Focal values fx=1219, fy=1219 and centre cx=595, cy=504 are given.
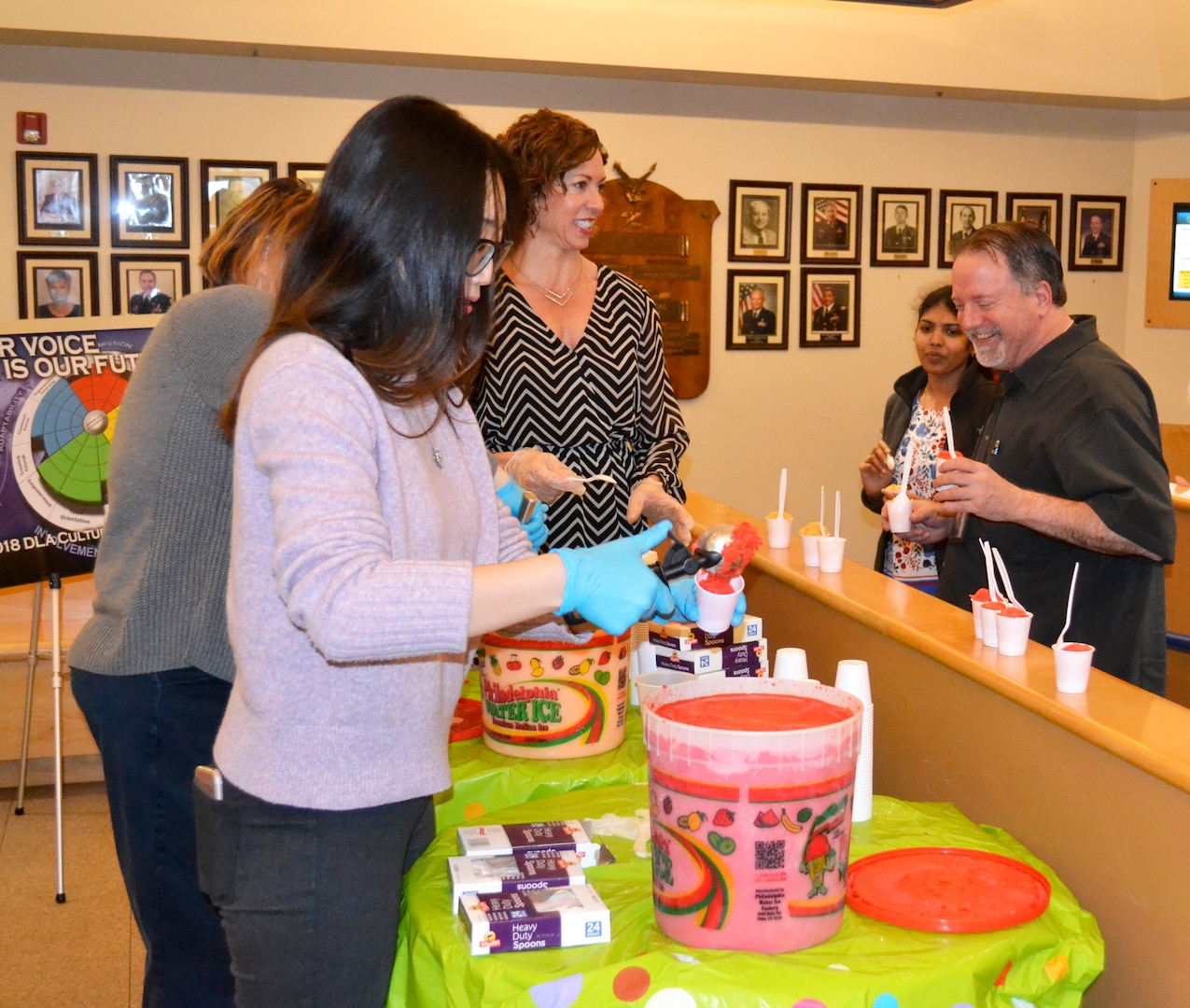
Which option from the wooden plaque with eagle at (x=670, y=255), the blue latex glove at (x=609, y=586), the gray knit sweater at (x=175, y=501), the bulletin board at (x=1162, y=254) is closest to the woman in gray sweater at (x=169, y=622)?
the gray knit sweater at (x=175, y=501)

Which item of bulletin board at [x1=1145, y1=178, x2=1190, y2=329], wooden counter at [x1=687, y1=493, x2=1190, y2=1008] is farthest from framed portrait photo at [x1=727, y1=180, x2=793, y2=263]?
wooden counter at [x1=687, y1=493, x2=1190, y2=1008]

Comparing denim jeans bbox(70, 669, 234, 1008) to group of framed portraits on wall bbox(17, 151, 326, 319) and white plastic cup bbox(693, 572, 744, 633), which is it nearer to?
white plastic cup bbox(693, 572, 744, 633)

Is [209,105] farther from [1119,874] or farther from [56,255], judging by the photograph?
[1119,874]

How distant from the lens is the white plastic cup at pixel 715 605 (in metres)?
1.53

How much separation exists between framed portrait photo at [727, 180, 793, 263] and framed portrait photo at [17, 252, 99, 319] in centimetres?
301

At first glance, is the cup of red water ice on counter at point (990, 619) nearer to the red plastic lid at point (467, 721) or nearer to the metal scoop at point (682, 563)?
the metal scoop at point (682, 563)

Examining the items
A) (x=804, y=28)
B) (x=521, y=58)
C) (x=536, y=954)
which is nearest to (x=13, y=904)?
(x=536, y=954)

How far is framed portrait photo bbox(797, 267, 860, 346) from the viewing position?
20.7 feet

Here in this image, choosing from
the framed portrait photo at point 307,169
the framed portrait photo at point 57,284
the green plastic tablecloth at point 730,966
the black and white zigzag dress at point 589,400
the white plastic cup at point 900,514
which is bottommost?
the green plastic tablecloth at point 730,966

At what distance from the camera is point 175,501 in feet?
5.53

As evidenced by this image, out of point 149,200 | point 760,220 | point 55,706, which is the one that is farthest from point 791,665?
point 760,220

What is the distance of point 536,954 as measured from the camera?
1312 millimetres

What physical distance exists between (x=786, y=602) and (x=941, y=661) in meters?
0.69

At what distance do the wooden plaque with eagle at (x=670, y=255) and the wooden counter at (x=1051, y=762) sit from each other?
3788 millimetres
